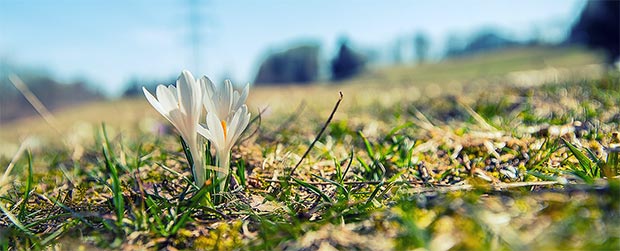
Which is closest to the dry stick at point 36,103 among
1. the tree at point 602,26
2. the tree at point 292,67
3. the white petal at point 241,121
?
the white petal at point 241,121

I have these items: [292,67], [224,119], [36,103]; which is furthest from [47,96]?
[224,119]

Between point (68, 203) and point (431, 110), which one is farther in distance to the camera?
point (431, 110)

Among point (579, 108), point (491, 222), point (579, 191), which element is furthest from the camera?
point (579, 108)

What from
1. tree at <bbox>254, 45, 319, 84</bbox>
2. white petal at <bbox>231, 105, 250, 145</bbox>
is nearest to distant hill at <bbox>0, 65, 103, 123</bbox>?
tree at <bbox>254, 45, 319, 84</bbox>

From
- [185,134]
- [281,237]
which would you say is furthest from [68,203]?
[281,237]

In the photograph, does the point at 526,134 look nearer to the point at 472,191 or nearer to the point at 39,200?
the point at 472,191

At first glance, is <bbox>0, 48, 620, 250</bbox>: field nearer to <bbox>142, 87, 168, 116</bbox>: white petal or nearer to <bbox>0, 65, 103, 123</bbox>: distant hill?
<bbox>142, 87, 168, 116</bbox>: white petal

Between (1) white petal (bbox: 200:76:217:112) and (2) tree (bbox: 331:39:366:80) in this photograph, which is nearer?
(1) white petal (bbox: 200:76:217:112)
